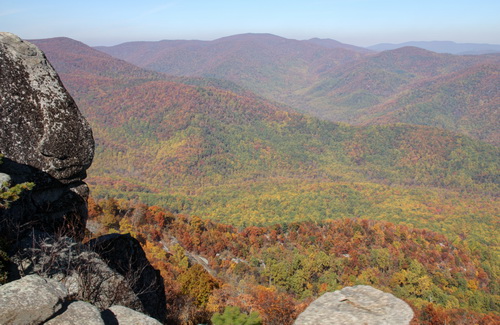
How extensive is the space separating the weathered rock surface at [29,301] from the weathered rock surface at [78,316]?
0.19 m

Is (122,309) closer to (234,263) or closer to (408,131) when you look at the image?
(234,263)


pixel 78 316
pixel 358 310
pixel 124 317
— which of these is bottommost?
pixel 124 317

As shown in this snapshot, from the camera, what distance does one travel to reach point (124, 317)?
316 inches

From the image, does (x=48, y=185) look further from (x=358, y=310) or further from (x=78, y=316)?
(x=358, y=310)

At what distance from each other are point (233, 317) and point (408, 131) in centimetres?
21587

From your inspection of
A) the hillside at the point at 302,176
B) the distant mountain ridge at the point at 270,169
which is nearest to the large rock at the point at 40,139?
the hillside at the point at 302,176

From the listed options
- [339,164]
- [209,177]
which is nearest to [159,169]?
[209,177]

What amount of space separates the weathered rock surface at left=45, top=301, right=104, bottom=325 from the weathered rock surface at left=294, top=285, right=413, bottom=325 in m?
4.46

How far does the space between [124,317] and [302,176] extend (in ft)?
521

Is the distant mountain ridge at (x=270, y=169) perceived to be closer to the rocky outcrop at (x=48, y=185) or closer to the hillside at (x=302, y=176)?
the hillside at (x=302, y=176)

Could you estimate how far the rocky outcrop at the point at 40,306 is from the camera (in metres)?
6.23

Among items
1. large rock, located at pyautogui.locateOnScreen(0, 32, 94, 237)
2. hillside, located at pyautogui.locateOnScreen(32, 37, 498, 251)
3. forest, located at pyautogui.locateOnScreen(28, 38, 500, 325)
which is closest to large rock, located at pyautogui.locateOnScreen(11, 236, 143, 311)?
large rock, located at pyautogui.locateOnScreen(0, 32, 94, 237)

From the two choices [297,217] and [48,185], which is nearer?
[48,185]

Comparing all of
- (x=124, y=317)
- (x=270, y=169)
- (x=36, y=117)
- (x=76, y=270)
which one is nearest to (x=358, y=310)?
(x=124, y=317)
